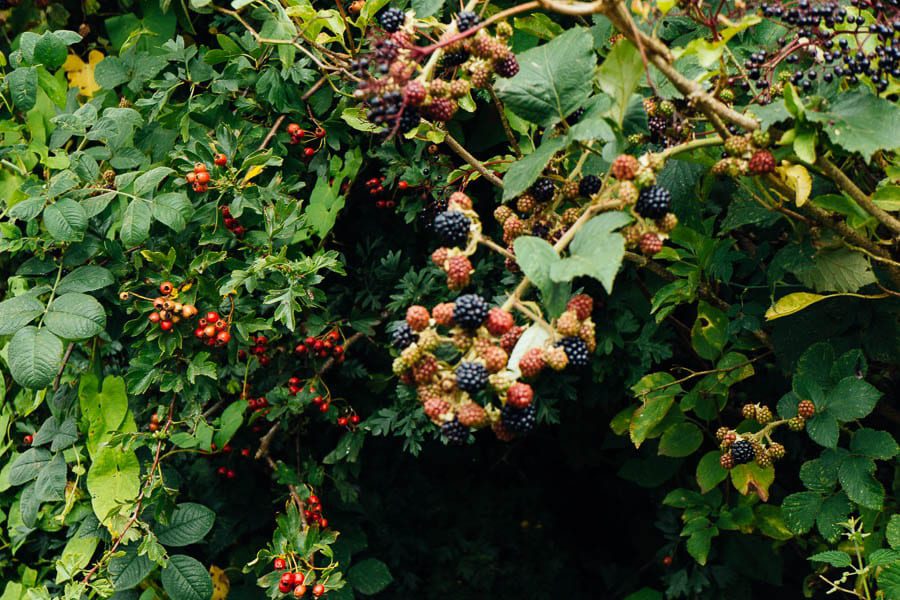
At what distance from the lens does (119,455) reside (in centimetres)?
178

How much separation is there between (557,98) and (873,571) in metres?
1.15

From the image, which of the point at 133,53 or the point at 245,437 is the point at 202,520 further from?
the point at 133,53

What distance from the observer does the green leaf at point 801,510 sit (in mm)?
1511

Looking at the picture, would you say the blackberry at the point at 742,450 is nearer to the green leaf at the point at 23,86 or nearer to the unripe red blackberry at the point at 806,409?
the unripe red blackberry at the point at 806,409

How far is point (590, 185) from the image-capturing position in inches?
44.2

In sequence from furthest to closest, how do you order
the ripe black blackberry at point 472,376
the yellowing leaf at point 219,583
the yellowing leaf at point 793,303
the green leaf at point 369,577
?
the yellowing leaf at point 219,583 < the green leaf at point 369,577 < the yellowing leaf at point 793,303 < the ripe black blackberry at point 472,376

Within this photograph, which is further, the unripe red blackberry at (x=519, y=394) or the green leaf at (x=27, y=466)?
the green leaf at (x=27, y=466)

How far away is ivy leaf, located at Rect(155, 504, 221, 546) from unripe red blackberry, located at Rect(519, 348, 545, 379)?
1.15 m

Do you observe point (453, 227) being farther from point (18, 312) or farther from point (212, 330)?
point (18, 312)

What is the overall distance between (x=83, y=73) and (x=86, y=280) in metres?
0.79

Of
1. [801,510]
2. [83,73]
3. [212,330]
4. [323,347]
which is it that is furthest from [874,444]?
[83,73]

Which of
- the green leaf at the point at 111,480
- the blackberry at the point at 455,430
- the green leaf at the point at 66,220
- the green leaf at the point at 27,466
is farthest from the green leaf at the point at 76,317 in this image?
the blackberry at the point at 455,430

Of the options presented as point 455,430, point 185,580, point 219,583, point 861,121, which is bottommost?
point 219,583

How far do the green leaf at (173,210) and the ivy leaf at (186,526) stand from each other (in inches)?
26.5
